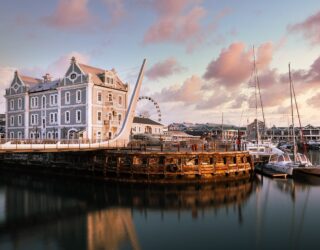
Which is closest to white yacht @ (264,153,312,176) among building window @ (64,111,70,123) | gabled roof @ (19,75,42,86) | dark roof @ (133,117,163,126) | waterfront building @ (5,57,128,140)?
waterfront building @ (5,57,128,140)

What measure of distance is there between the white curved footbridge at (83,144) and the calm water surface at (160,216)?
199 inches

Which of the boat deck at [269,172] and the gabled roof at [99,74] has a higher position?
the gabled roof at [99,74]

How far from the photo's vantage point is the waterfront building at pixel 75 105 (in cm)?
5100

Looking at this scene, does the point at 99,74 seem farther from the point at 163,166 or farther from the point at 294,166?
the point at 294,166

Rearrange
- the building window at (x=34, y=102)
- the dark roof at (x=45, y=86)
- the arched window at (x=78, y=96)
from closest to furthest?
1. the arched window at (x=78, y=96)
2. the dark roof at (x=45, y=86)
3. the building window at (x=34, y=102)

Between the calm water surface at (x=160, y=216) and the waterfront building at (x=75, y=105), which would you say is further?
the waterfront building at (x=75, y=105)

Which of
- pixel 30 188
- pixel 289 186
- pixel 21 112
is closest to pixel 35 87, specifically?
pixel 21 112

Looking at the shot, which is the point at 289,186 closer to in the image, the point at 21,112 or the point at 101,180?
the point at 101,180

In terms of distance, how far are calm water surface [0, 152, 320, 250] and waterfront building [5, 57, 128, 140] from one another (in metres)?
14.8

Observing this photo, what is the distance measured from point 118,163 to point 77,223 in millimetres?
15413

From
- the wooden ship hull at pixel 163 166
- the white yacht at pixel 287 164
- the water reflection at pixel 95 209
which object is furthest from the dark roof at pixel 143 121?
the white yacht at pixel 287 164

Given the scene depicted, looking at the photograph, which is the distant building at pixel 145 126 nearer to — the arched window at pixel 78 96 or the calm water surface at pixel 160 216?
the arched window at pixel 78 96

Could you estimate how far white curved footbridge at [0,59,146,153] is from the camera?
30.5 m

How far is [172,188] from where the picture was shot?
34.7 metres
